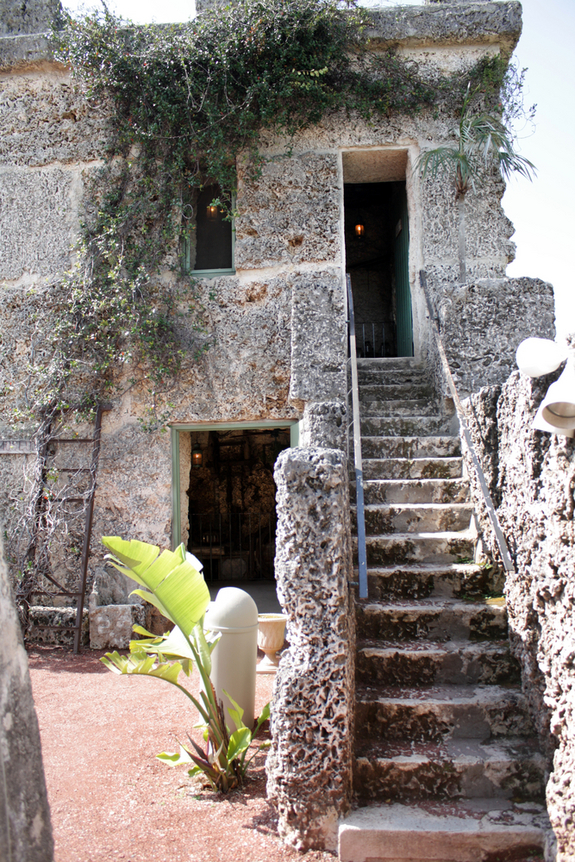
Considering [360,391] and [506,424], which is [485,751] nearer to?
[506,424]

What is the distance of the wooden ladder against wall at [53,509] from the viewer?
21.0ft

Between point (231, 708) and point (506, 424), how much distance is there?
2.35m

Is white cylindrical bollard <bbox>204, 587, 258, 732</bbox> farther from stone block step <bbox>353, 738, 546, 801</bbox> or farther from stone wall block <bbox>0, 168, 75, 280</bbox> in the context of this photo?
stone wall block <bbox>0, 168, 75, 280</bbox>

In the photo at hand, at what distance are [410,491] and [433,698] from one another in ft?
5.63

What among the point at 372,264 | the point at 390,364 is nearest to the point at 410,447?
the point at 390,364

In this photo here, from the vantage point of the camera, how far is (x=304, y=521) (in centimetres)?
308

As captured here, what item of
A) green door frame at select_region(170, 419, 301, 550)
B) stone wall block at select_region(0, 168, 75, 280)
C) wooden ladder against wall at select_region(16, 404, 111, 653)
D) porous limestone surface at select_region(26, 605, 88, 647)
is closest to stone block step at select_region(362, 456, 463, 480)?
green door frame at select_region(170, 419, 301, 550)

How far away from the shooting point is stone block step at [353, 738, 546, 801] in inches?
115

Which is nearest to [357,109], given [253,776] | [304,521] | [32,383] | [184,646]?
[32,383]

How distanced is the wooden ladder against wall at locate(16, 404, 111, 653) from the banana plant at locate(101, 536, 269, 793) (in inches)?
132

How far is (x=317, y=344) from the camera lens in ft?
15.7

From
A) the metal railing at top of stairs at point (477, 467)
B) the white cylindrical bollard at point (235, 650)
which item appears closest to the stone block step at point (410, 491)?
the metal railing at top of stairs at point (477, 467)

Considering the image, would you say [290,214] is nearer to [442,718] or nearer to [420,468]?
[420,468]

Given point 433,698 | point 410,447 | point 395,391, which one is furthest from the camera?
point 395,391
